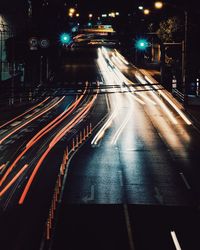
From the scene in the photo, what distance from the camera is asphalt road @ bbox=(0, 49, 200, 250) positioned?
18484mm

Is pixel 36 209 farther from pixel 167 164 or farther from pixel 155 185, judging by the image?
pixel 167 164

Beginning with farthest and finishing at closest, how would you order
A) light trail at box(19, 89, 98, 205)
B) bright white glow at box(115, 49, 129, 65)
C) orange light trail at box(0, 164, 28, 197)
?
bright white glow at box(115, 49, 129, 65) < light trail at box(19, 89, 98, 205) < orange light trail at box(0, 164, 28, 197)

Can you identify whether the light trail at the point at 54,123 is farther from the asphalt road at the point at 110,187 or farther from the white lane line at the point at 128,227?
the white lane line at the point at 128,227

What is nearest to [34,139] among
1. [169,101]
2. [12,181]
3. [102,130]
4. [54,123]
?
[102,130]

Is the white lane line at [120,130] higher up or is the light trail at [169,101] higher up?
the light trail at [169,101]

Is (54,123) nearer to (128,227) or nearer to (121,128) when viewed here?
(121,128)

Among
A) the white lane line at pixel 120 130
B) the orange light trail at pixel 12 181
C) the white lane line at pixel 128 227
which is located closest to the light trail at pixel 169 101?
the white lane line at pixel 120 130

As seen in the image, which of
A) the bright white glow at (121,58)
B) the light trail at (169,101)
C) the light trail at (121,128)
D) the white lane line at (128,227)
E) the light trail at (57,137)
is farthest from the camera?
the bright white glow at (121,58)

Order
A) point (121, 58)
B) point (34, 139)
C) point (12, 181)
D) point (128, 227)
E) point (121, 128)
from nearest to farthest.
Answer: point (128, 227)
point (12, 181)
point (34, 139)
point (121, 128)
point (121, 58)

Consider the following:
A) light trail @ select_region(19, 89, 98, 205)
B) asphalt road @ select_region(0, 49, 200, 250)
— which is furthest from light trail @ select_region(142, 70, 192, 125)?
light trail @ select_region(19, 89, 98, 205)

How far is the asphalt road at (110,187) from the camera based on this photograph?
18.5 meters

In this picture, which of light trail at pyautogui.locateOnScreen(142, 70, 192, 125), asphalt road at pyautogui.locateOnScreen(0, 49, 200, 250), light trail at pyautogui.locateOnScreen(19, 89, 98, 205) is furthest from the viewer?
light trail at pyautogui.locateOnScreen(142, 70, 192, 125)

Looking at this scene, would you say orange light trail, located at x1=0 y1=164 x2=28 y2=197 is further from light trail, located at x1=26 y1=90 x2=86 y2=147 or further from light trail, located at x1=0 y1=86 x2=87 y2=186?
light trail, located at x1=26 y1=90 x2=86 y2=147

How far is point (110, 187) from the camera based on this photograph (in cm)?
2547
